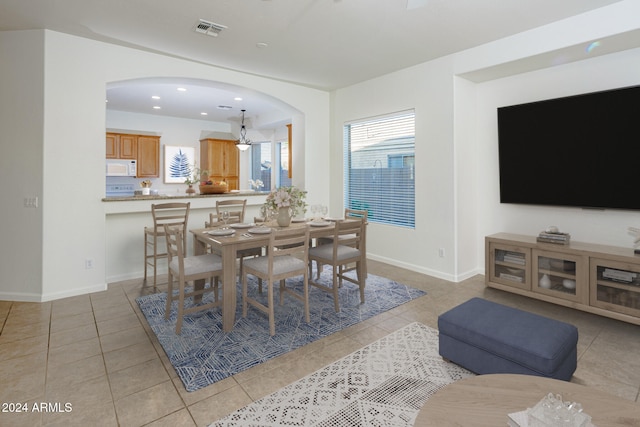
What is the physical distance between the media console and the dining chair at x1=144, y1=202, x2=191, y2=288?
3.68 meters

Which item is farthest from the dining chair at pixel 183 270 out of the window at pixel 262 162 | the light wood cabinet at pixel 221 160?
the window at pixel 262 162

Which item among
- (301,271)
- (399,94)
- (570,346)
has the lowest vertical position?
(570,346)

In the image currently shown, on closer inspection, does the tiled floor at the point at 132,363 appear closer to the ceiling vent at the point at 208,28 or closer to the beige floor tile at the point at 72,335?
the beige floor tile at the point at 72,335

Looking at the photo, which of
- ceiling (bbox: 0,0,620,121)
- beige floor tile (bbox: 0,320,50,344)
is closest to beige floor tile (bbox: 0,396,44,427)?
beige floor tile (bbox: 0,320,50,344)

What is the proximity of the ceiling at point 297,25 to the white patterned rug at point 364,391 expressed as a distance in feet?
8.09

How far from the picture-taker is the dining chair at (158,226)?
397 centimetres

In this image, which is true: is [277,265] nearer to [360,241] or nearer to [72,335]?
[360,241]

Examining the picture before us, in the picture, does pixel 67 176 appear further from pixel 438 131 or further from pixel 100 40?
pixel 438 131

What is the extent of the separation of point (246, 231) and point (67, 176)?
2150 millimetres

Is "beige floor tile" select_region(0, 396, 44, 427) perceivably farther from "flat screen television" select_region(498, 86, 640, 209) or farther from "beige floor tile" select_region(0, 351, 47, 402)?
"flat screen television" select_region(498, 86, 640, 209)

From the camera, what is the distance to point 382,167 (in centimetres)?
523

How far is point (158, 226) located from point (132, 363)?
2176 millimetres

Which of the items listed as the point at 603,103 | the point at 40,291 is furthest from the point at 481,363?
the point at 40,291

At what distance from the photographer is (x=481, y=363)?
2127 millimetres
